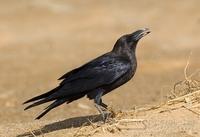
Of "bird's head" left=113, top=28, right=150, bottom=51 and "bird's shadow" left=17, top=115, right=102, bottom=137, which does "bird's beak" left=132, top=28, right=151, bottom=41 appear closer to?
"bird's head" left=113, top=28, right=150, bottom=51

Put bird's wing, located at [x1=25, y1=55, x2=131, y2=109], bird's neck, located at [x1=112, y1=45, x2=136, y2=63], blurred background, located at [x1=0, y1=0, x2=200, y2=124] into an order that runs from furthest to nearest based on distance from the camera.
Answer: blurred background, located at [x1=0, y1=0, x2=200, y2=124] → bird's neck, located at [x1=112, y1=45, x2=136, y2=63] → bird's wing, located at [x1=25, y1=55, x2=131, y2=109]

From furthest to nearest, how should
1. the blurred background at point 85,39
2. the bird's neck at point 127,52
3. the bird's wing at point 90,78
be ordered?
the blurred background at point 85,39 < the bird's neck at point 127,52 < the bird's wing at point 90,78

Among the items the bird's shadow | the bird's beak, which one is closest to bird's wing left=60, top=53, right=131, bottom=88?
the bird's beak

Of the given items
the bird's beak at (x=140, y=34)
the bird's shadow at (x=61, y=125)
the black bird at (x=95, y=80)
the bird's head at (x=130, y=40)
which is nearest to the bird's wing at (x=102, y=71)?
the black bird at (x=95, y=80)

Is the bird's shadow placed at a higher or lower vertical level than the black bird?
lower

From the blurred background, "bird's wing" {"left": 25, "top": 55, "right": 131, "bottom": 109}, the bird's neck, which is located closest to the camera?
"bird's wing" {"left": 25, "top": 55, "right": 131, "bottom": 109}

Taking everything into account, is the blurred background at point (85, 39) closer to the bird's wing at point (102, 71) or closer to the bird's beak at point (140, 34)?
the bird's beak at point (140, 34)

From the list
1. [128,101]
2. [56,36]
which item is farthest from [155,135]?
[56,36]

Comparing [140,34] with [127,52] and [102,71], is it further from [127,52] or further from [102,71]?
[102,71]

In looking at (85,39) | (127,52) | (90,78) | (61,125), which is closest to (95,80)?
(90,78)

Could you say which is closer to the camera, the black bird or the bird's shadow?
the black bird
